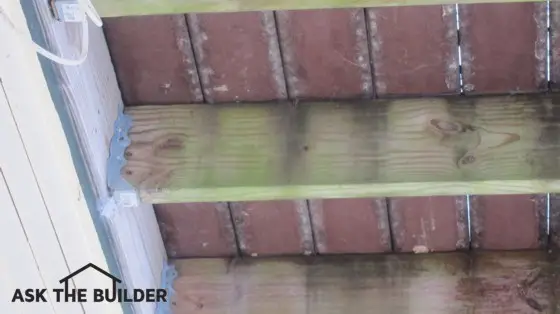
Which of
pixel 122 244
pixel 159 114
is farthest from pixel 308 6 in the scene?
pixel 122 244

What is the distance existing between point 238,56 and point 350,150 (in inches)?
12.1

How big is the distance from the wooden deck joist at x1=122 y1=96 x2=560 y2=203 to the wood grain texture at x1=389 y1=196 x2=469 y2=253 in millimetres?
295

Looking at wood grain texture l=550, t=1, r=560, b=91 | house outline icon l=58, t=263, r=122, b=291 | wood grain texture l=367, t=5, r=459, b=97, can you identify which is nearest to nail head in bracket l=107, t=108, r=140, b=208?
house outline icon l=58, t=263, r=122, b=291

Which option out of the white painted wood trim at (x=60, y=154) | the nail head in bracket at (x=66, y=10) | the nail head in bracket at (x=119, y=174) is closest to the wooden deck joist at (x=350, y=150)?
the nail head in bracket at (x=119, y=174)

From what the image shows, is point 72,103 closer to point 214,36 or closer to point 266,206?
point 214,36

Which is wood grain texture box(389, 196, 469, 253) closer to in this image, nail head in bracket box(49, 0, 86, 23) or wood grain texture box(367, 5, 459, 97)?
wood grain texture box(367, 5, 459, 97)

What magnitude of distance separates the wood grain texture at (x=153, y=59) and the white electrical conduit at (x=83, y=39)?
24 cm

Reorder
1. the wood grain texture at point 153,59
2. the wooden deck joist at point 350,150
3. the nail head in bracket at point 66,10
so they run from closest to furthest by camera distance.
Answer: the nail head in bracket at point 66,10 < the wooden deck joist at point 350,150 < the wood grain texture at point 153,59

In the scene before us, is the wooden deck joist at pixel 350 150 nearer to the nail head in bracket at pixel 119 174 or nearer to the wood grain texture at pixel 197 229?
the nail head in bracket at pixel 119 174

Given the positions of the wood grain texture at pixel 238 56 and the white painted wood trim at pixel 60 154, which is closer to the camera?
the white painted wood trim at pixel 60 154

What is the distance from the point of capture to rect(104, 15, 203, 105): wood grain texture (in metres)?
2.15

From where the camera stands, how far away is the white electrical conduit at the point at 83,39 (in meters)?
1.77

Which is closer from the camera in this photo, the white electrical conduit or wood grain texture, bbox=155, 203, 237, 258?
the white electrical conduit

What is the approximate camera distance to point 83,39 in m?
1.89
